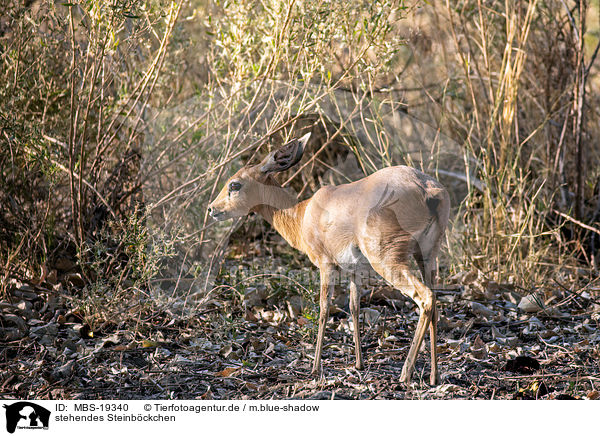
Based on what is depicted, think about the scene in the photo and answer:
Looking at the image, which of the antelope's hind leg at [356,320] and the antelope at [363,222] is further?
the antelope's hind leg at [356,320]

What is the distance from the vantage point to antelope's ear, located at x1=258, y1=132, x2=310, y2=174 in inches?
155

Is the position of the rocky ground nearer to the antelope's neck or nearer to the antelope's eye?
the antelope's neck

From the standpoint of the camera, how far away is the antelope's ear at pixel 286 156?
3.94 meters

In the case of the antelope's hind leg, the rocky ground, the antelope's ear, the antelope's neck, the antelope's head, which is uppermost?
the antelope's ear

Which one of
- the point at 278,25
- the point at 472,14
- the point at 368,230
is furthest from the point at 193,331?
the point at 472,14

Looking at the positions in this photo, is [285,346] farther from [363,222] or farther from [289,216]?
[363,222]

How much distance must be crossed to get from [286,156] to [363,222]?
25.2 inches

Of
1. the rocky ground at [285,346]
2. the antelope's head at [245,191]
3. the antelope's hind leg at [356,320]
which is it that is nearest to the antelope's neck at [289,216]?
the antelope's head at [245,191]

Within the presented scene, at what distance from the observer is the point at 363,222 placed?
3705 millimetres
